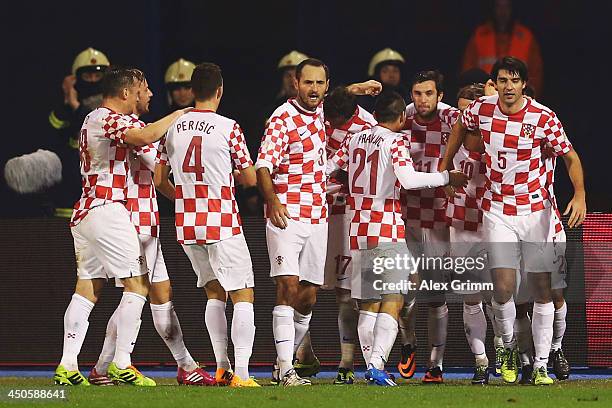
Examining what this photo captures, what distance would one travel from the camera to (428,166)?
12305mm

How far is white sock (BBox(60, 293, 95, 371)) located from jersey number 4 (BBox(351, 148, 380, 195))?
206 cm

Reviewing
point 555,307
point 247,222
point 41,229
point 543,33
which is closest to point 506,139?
point 555,307

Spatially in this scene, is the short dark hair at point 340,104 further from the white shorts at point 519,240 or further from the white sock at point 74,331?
the white sock at point 74,331

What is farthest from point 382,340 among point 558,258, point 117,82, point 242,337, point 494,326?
point 117,82

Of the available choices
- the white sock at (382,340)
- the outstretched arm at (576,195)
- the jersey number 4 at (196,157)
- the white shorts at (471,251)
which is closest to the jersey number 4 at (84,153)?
the jersey number 4 at (196,157)

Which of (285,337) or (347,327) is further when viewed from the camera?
(347,327)

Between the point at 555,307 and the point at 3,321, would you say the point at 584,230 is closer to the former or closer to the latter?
the point at 555,307

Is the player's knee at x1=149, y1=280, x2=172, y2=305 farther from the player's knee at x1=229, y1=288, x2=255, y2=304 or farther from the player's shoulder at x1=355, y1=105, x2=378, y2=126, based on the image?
the player's shoulder at x1=355, y1=105, x2=378, y2=126

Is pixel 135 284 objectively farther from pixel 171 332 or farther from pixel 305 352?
pixel 305 352

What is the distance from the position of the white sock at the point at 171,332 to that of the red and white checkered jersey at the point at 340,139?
149 cm

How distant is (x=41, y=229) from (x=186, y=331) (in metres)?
1.47

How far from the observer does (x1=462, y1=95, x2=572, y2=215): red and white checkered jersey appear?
38.0 feet

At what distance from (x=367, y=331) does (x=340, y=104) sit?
1.75 m

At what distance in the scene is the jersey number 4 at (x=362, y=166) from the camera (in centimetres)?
1167
